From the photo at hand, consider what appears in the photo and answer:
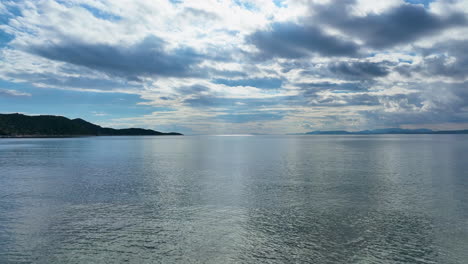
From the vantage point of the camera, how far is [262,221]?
973 inches

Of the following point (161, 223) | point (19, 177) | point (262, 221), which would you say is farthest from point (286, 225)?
point (19, 177)

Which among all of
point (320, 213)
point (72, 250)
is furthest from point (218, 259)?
point (320, 213)

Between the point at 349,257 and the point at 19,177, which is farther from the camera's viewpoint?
the point at 19,177

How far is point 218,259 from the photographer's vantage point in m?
17.6

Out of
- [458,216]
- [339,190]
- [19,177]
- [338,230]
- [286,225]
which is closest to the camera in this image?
[338,230]

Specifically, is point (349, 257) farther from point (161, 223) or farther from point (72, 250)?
point (72, 250)

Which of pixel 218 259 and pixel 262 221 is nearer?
pixel 218 259

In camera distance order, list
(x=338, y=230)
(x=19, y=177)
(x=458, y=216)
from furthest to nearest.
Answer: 1. (x=19, y=177)
2. (x=458, y=216)
3. (x=338, y=230)

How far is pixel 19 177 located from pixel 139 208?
31.9 m

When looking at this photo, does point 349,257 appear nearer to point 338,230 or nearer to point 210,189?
point 338,230

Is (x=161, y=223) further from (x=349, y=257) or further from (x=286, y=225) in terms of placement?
(x=349, y=257)

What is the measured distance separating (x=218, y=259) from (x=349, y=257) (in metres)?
7.78

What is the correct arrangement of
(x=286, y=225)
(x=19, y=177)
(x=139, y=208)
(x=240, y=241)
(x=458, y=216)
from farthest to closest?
(x=19, y=177) → (x=139, y=208) → (x=458, y=216) → (x=286, y=225) → (x=240, y=241)

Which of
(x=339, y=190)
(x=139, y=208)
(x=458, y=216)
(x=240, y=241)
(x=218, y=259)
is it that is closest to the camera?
(x=218, y=259)
